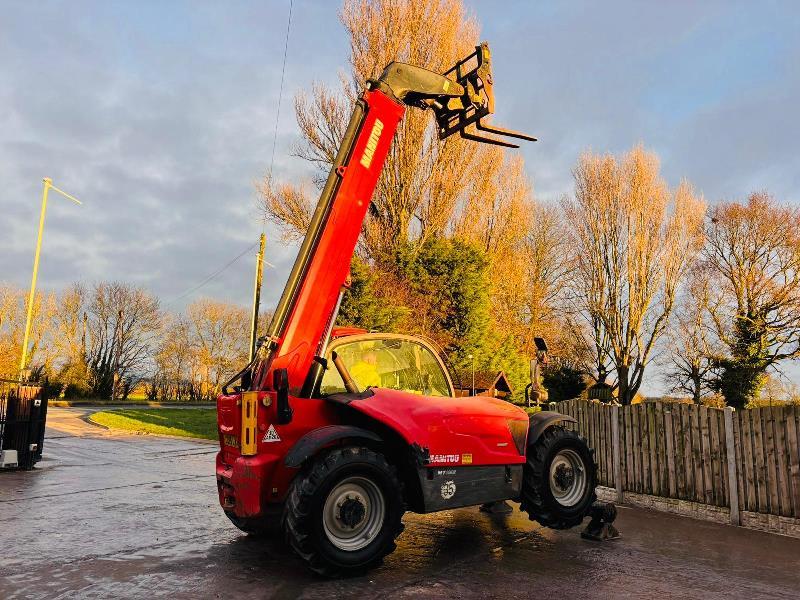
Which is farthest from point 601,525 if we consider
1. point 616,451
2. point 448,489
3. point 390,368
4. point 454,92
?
point 454,92

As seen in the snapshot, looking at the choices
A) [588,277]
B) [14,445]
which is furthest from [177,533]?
[588,277]

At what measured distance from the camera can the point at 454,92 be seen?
716 cm

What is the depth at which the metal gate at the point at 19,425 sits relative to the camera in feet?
40.7

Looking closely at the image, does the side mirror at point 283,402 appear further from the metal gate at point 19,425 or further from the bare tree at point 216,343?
the bare tree at point 216,343

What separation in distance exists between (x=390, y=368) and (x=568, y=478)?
245cm

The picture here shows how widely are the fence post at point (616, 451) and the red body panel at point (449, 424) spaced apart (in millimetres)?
3800

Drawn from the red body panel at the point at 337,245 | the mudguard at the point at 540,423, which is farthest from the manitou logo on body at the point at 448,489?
the red body panel at the point at 337,245

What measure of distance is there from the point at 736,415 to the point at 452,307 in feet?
50.2

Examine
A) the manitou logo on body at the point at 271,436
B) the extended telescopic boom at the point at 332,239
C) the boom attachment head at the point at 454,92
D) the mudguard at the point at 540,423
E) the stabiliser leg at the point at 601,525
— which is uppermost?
the boom attachment head at the point at 454,92

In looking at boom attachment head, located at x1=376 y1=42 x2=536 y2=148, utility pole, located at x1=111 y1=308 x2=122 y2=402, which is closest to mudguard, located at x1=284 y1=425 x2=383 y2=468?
boom attachment head, located at x1=376 y1=42 x2=536 y2=148

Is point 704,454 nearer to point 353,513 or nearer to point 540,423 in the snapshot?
point 540,423

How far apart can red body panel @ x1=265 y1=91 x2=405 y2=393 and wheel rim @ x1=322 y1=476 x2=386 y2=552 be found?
1083 mm

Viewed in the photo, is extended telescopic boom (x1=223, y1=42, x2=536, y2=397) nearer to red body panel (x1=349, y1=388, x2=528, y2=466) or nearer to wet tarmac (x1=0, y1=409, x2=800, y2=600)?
red body panel (x1=349, y1=388, x2=528, y2=466)

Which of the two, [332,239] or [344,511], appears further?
[332,239]
